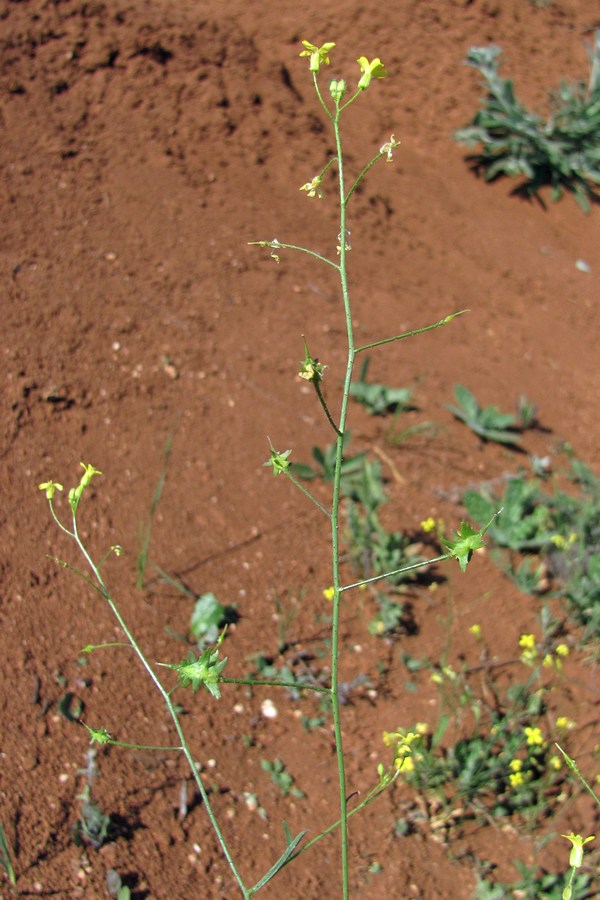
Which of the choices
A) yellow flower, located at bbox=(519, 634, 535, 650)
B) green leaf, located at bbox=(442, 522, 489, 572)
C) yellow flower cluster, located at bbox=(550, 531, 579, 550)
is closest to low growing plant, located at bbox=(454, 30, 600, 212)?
yellow flower cluster, located at bbox=(550, 531, 579, 550)

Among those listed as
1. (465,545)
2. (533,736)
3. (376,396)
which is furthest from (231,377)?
(465,545)

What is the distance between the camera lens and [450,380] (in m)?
3.73

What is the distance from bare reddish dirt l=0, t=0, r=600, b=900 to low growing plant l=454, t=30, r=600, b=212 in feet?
0.35

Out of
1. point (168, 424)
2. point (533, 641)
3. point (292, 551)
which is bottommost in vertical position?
point (533, 641)

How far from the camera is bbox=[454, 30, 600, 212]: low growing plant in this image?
188 inches

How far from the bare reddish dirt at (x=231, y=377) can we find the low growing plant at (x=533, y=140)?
0.11m

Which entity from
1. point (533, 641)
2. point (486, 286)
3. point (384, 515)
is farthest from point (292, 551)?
point (486, 286)

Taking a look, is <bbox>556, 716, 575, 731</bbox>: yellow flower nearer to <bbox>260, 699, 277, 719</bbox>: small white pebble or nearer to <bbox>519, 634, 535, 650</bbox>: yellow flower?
<bbox>519, 634, 535, 650</bbox>: yellow flower

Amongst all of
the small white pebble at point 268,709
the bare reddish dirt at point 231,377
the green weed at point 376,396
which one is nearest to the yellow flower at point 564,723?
the bare reddish dirt at point 231,377

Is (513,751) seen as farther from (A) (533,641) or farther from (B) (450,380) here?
(B) (450,380)

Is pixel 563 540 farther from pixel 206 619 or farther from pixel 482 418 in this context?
pixel 206 619

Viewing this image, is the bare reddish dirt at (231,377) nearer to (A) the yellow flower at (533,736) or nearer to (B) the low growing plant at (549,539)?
(B) the low growing plant at (549,539)

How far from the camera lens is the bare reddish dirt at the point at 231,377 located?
242 cm

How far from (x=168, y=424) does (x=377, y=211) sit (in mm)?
1653
